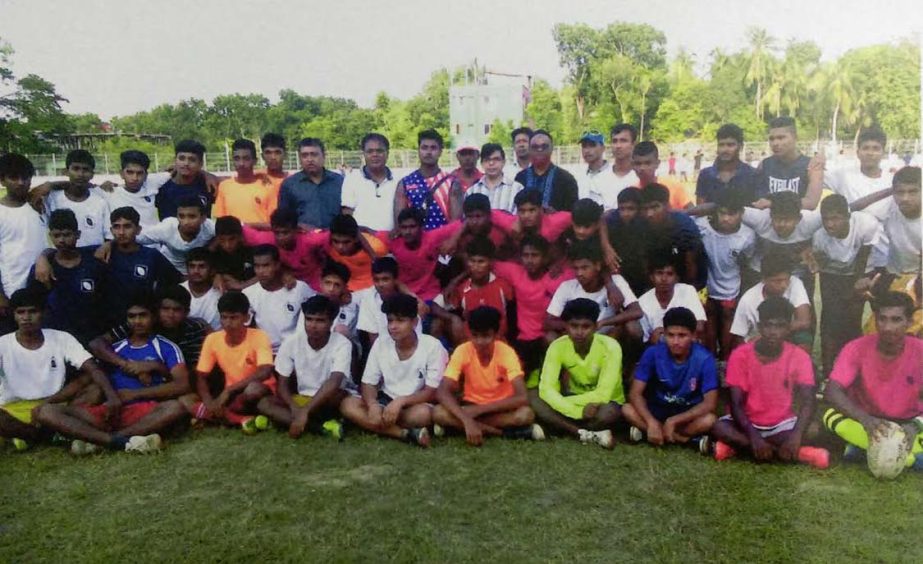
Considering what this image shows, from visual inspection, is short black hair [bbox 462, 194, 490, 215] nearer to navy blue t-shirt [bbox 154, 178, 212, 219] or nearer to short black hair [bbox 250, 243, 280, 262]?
short black hair [bbox 250, 243, 280, 262]

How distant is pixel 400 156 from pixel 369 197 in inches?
18.8

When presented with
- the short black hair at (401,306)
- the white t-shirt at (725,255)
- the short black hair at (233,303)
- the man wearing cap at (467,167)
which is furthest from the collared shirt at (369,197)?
the white t-shirt at (725,255)

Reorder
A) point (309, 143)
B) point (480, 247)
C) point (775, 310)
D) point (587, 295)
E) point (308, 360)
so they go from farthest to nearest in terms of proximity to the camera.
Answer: point (309, 143) → point (480, 247) → point (587, 295) → point (308, 360) → point (775, 310)

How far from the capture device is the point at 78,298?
4.43 metres

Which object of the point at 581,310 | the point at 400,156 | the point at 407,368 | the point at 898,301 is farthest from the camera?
the point at 400,156

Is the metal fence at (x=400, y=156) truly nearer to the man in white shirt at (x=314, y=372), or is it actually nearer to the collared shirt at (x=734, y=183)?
the collared shirt at (x=734, y=183)

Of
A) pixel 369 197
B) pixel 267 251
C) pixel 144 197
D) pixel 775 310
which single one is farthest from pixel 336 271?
pixel 775 310

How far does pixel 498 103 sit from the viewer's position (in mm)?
5266

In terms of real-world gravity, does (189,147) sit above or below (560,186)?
above

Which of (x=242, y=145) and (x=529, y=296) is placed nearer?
(x=529, y=296)

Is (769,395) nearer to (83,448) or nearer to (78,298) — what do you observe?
(83,448)

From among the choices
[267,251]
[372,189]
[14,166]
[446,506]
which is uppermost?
[14,166]

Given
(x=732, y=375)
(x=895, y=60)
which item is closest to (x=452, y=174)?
(x=732, y=375)

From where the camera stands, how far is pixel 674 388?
12.5 feet
